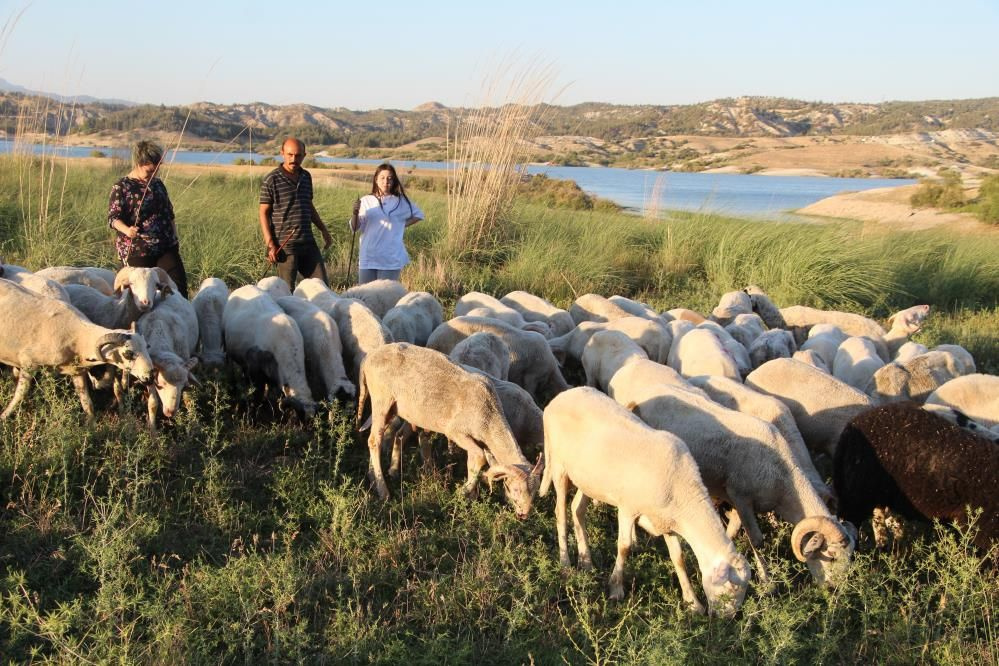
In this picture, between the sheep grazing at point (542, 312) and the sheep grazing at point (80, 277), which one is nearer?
the sheep grazing at point (80, 277)

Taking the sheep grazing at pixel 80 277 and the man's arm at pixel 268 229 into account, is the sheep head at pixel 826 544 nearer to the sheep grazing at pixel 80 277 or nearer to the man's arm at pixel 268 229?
the sheep grazing at pixel 80 277

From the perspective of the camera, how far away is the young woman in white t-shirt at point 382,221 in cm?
1045

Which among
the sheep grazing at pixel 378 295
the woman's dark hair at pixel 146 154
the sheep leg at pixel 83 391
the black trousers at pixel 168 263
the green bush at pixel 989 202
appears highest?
the green bush at pixel 989 202

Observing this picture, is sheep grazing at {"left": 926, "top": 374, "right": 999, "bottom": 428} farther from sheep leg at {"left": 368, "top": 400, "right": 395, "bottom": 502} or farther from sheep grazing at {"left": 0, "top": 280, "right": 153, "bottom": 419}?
sheep grazing at {"left": 0, "top": 280, "right": 153, "bottom": 419}

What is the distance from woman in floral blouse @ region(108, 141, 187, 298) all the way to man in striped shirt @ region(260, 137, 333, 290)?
1245 mm

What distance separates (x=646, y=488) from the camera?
4.79 metres

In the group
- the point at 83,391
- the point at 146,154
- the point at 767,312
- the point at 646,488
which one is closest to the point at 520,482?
the point at 646,488

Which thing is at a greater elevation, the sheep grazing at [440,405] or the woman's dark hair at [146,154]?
the woman's dark hair at [146,154]

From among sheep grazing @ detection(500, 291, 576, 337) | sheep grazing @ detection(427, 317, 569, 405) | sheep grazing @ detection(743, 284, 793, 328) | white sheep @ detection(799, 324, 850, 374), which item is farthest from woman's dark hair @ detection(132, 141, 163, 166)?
sheep grazing @ detection(743, 284, 793, 328)

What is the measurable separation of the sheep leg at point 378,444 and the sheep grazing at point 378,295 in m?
3.39

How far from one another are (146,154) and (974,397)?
7850mm

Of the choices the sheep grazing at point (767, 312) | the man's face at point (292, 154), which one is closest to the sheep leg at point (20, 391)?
the man's face at point (292, 154)

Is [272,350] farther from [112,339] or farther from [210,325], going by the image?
[112,339]

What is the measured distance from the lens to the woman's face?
1041cm
